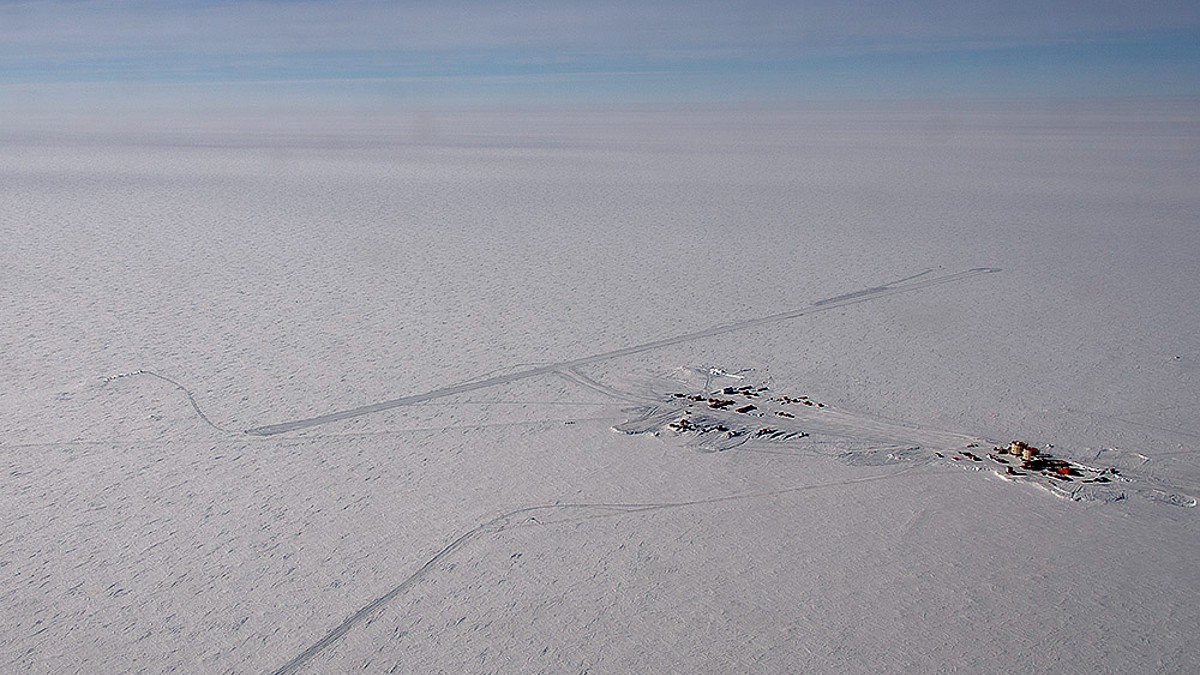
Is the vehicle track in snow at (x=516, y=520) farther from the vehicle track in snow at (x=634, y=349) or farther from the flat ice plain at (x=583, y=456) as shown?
the vehicle track in snow at (x=634, y=349)

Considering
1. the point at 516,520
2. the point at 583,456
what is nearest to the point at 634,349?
the point at 583,456

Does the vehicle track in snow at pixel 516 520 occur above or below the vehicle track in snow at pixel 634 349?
above

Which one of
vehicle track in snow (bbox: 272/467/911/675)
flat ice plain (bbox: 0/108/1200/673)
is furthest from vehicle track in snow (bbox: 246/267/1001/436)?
vehicle track in snow (bbox: 272/467/911/675)

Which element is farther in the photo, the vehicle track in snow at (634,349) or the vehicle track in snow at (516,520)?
the vehicle track in snow at (634,349)

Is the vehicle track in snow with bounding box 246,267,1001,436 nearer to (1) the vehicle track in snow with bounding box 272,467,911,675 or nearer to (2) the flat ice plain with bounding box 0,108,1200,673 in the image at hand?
(2) the flat ice plain with bounding box 0,108,1200,673

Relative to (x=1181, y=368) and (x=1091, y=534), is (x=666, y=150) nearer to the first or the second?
(x=1181, y=368)

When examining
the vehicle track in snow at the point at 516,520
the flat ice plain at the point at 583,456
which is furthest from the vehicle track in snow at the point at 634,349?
the vehicle track in snow at the point at 516,520

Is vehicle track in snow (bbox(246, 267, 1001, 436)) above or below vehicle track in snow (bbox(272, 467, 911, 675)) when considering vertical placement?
below
